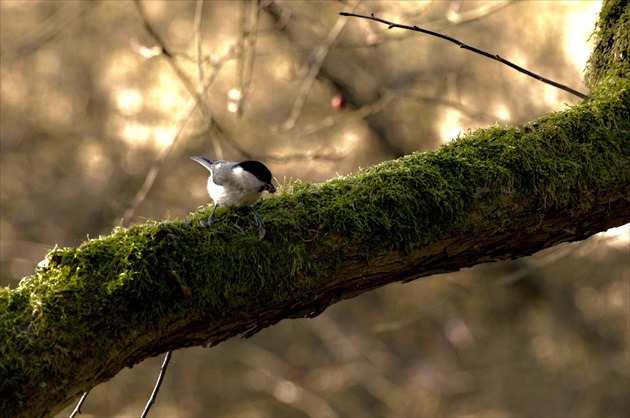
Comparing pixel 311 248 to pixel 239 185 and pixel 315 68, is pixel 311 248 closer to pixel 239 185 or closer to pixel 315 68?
pixel 239 185

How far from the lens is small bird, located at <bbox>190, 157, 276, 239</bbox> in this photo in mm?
2232

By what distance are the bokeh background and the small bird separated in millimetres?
5396

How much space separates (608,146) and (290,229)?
1081 mm

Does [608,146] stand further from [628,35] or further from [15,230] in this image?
[15,230]

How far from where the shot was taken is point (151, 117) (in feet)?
30.6

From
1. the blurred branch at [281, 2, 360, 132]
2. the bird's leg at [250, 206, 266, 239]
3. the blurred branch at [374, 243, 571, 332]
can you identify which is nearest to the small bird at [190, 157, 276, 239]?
the bird's leg at [250, 206, 266, 239]

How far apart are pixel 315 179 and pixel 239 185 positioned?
635 cm

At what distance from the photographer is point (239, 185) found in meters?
2.28

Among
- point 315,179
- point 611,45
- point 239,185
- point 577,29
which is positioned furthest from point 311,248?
point 577,29

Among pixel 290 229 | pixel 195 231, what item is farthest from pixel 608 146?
pixel 195 231

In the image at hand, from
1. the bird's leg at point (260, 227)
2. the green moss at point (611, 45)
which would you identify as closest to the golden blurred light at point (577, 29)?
the green moss at point (611, 45)

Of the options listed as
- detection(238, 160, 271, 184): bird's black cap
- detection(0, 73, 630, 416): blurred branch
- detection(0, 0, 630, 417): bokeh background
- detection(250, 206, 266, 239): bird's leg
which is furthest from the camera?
detection(0, 0, 630, 417): bokeh background

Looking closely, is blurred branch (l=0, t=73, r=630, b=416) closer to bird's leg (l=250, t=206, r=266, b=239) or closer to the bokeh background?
bird's leg (l=250, t=206, r=266, b=239)

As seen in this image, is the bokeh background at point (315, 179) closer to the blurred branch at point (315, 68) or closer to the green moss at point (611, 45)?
the blurred branch at point (315, 68)
